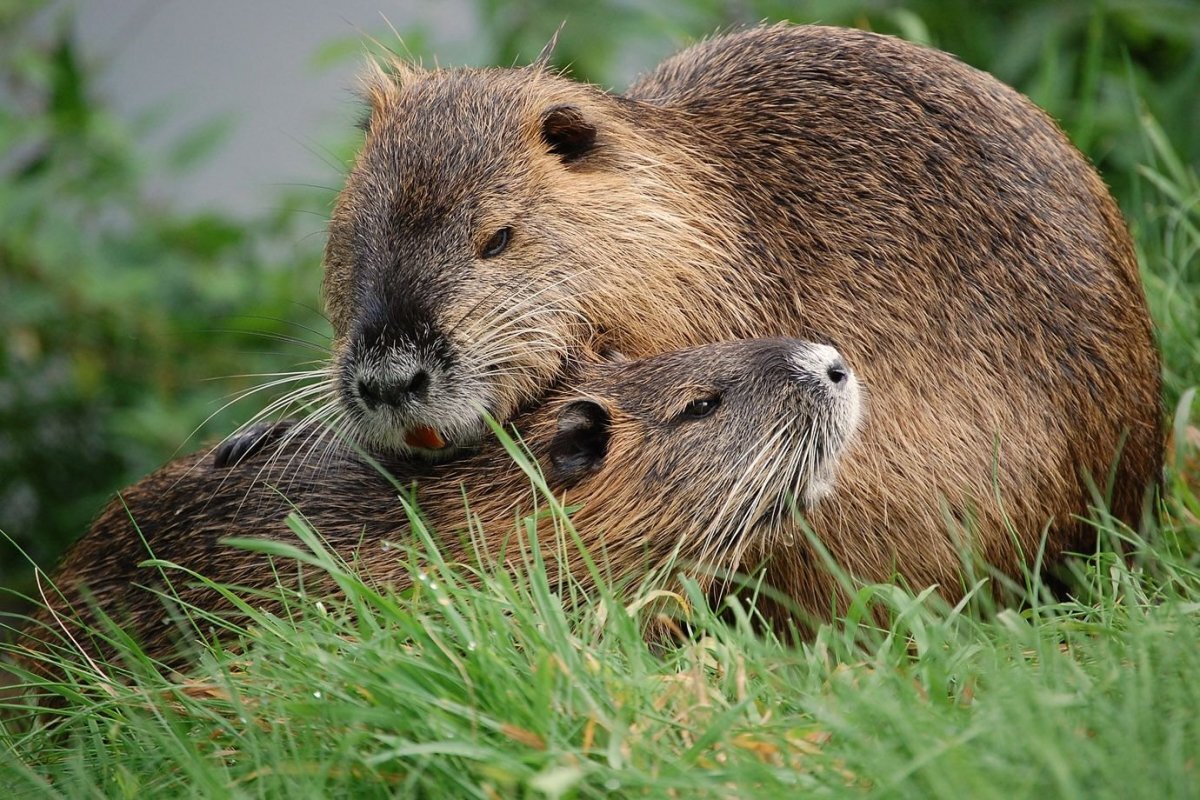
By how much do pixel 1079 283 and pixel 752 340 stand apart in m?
0.74

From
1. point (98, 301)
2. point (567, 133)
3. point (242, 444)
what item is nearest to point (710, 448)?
point (567, 133)

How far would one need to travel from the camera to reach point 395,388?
275 cm

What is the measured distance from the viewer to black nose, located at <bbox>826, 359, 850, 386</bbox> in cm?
286

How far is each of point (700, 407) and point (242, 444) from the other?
39.5 inches

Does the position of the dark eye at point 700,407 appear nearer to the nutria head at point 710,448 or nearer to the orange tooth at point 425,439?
the nutria head at point 710,448

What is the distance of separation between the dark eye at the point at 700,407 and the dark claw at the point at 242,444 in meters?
0.92

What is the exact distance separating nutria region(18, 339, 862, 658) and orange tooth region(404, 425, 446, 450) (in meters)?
0.09

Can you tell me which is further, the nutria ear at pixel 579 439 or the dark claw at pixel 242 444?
the dark claw at pixel 242 444

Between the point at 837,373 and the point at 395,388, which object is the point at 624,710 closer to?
the point at 395,388

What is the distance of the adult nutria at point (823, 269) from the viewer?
2924 millimetres

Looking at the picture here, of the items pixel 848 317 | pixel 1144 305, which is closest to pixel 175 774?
pixel 848 317

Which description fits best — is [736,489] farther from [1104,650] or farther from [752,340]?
[1104,650]

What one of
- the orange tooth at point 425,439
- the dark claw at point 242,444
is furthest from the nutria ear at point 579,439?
the dark claw at point 242,444

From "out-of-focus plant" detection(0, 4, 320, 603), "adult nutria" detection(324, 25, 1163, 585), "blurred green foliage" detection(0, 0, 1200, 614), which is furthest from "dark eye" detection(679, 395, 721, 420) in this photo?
"out-of-focus plant" detection(0, 4, 320, 603)
